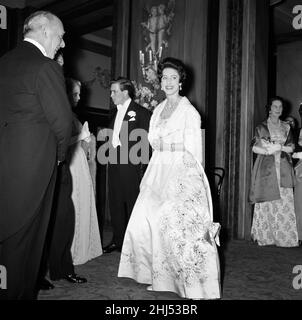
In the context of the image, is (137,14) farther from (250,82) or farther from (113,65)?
(250,82)

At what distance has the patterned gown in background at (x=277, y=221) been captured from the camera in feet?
15.7

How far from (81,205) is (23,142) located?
1.79 metres

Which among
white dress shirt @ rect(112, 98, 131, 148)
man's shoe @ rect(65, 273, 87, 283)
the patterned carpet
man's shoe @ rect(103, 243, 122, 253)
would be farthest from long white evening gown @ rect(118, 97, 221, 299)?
white dress shirt @ rect(112, 98, 131, 148)

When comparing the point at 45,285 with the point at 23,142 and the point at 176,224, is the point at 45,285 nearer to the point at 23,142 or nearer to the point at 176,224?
the point at 176,224

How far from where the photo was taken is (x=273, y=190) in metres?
4.82

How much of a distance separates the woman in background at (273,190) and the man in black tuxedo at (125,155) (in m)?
1.55

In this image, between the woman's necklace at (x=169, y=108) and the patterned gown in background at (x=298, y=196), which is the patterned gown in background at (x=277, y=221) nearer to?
the patterned gown in background at (x=298, y=196)

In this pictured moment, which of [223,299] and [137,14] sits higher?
[137,14]

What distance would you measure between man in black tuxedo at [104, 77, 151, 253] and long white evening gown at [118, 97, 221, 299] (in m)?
1.23

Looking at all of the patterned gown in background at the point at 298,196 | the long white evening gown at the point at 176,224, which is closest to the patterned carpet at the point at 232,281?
the long white evening gown at the point at 176,224

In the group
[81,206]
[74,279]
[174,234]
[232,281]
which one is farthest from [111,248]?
[174,234]

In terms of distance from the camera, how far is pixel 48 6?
7508mm
